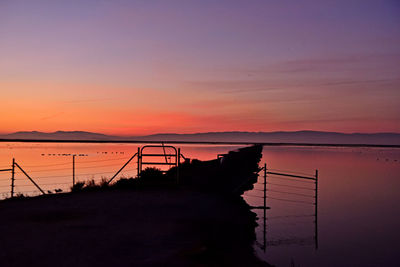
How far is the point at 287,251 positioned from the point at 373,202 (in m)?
13.8

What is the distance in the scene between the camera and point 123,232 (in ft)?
28.3

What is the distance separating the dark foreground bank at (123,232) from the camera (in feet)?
22.6

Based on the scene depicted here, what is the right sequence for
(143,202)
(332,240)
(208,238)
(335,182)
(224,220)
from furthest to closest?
(335,182) → (332,240) → (143,202) → (224,220) → (208,238)

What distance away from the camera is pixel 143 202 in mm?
12570

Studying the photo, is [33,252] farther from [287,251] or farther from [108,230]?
[287,251]

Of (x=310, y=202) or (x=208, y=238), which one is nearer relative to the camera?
(x=208, y=238)

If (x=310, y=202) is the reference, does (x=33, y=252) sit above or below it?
above

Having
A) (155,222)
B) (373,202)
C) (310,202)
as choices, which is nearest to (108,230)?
(155,222)

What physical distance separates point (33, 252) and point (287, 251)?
8625 mm

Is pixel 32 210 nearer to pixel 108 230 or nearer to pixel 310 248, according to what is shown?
pixel 108 230

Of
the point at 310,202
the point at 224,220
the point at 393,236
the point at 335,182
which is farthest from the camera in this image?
the point at 335,182

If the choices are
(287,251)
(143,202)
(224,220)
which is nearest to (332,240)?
(287,251)

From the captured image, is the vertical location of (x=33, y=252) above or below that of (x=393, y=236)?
above

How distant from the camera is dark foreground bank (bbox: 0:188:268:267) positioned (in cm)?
689
